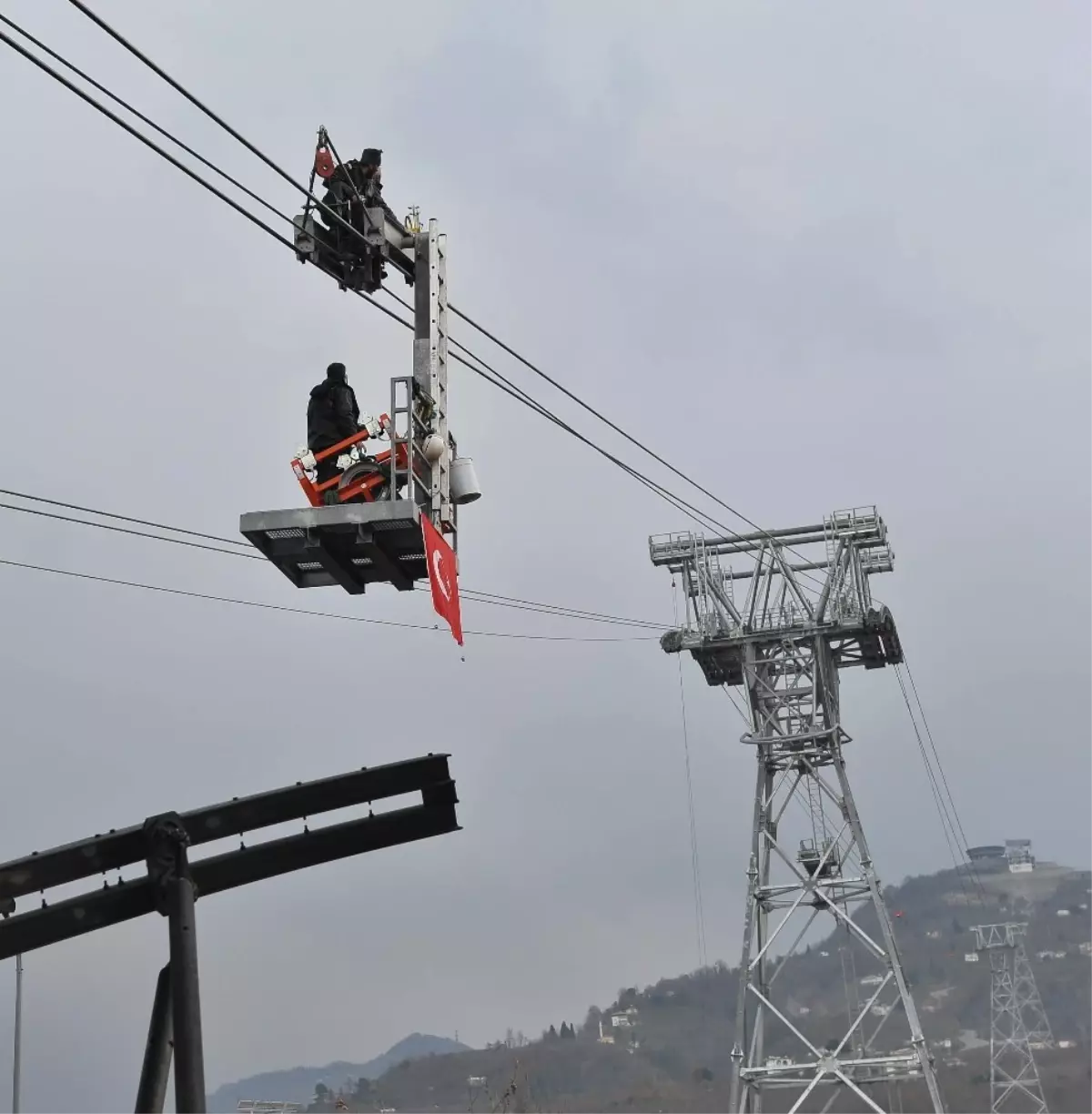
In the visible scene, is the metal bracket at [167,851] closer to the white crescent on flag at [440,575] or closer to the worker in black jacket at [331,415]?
the white crescent on flag at [440,575]

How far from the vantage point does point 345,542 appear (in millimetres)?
12234

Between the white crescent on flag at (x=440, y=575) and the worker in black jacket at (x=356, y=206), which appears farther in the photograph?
the worker in black jacket at (x=356, y=206)

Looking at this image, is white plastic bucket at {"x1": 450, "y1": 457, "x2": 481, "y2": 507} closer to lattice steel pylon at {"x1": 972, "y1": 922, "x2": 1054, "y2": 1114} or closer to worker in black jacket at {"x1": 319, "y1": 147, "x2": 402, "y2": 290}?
worker in black jacket at {"x1": 319, "y1": 147, "x2": 402, "y2": 290}

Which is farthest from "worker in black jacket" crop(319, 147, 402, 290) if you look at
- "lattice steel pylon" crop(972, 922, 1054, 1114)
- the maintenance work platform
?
"lattice steel pylon" crop(972, 922, 1054, 1114)

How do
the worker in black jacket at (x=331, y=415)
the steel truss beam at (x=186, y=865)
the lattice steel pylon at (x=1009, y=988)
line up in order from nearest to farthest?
the steel truss beam at (x=186, y=865) → the worker in black jacket at (x=331, y=415) → the lattice steel pylon at (x=1009, y=988)

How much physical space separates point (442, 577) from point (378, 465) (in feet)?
3.61

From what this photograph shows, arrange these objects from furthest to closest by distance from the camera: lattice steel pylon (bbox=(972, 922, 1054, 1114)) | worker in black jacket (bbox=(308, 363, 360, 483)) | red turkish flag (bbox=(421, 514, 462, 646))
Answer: lattice steel pylon (bbox=(972, 922, 1054, 1114)) → worker in black jacket (bbox=(308, 363, 360, 483)) → red turkish flag (bbox=(421, 514, 462, 646))

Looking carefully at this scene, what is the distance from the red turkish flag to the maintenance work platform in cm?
2

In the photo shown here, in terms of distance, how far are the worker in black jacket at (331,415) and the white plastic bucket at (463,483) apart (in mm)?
988

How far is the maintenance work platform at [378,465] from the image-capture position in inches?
473

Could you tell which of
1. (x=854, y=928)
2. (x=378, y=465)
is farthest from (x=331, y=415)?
(x=854, y=928)

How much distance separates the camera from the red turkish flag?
38.4 feet

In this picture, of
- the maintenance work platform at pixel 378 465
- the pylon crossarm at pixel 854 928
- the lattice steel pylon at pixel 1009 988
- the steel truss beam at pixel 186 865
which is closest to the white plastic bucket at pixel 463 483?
the maintenance work platform at pixel 378 465

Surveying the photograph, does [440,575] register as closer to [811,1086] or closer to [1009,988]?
[811,1086]
